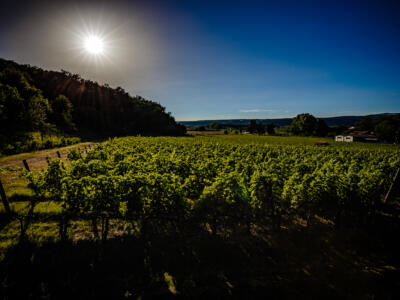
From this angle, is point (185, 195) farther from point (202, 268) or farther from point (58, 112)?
point (58, 112)

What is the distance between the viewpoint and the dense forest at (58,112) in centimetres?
3031

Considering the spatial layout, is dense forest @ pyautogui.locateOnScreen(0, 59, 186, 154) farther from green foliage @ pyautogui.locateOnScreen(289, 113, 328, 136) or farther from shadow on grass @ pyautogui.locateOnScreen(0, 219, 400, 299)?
green foliage @ pyautogui.locateOnScreen(289, 113, 328, 136)

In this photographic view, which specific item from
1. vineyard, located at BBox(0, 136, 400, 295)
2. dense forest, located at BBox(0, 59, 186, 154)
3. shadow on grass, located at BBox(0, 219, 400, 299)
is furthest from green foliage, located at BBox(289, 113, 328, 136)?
shadow on grass, located at BBox(0, 219, 400, 299)

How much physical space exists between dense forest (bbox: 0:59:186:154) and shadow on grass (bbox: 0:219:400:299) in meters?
25.7

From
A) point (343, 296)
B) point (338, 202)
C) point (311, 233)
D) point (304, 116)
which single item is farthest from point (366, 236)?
point (304, 116)

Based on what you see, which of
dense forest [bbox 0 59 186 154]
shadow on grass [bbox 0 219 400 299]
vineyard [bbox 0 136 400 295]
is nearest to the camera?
shadow on grass [bbox 0 219 400 299]

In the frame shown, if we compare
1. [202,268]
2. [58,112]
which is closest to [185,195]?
[202,268]

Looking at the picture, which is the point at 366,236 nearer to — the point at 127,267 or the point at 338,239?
the point at 338,239

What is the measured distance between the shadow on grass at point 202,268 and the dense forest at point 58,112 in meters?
25.7

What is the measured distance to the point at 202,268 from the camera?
4957 mm

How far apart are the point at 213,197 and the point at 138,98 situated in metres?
103

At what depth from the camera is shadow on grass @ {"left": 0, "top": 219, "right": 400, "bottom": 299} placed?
4215mm

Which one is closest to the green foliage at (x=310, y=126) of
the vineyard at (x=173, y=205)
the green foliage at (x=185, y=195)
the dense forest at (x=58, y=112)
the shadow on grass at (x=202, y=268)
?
the dense forest at (x=58, y=112)

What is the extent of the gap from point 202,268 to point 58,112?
63594mm
